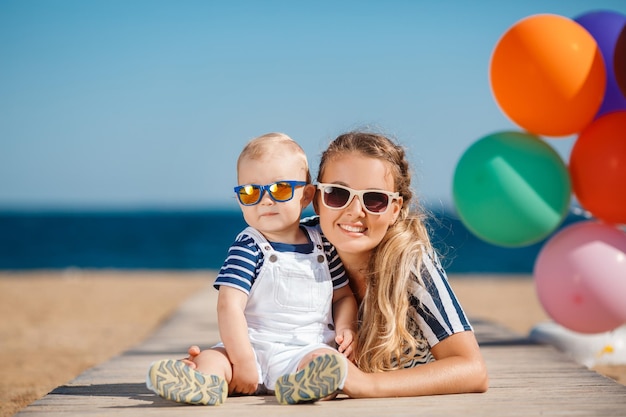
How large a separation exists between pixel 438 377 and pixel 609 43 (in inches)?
93.2

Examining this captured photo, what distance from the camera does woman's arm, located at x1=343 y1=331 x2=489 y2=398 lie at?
119 inches

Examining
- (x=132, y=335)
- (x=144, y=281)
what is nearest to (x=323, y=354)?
(x=132, y=335)

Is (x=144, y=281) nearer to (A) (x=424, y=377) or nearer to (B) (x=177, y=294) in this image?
(B) (x=177, y=294)

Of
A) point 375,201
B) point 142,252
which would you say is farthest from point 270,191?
point 142,252

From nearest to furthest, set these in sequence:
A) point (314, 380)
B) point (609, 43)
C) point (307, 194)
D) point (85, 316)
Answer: point (314, 380)
point (307, 194)
point (609, 43)
point (85, 316)

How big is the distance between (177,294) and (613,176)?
8.99 meters

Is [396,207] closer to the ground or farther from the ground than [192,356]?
farther from the ground

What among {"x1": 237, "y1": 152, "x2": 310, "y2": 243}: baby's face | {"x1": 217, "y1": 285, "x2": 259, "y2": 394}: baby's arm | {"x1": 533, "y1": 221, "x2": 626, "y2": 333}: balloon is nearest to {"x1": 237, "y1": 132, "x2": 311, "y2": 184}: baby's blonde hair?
{"x1": 237, "y1": 152, "x2": 310, "y2": 243}: baby's face

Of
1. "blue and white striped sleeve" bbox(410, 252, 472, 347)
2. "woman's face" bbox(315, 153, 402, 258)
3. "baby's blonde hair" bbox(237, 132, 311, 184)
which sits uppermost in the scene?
"baby's blonde hair" bbox(237, 132, 311, 184)

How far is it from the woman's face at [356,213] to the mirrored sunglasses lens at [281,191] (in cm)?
18

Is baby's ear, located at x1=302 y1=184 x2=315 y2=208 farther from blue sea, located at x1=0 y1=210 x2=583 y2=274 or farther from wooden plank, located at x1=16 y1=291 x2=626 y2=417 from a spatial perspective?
blue sea, located at x1=0 y1=210 x2=583 y2=274

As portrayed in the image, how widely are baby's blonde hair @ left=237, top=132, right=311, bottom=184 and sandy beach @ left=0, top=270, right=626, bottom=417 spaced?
2065 millimetres

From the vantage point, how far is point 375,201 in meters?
3.24

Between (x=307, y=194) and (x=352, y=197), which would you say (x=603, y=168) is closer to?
(x=352, y=197)
